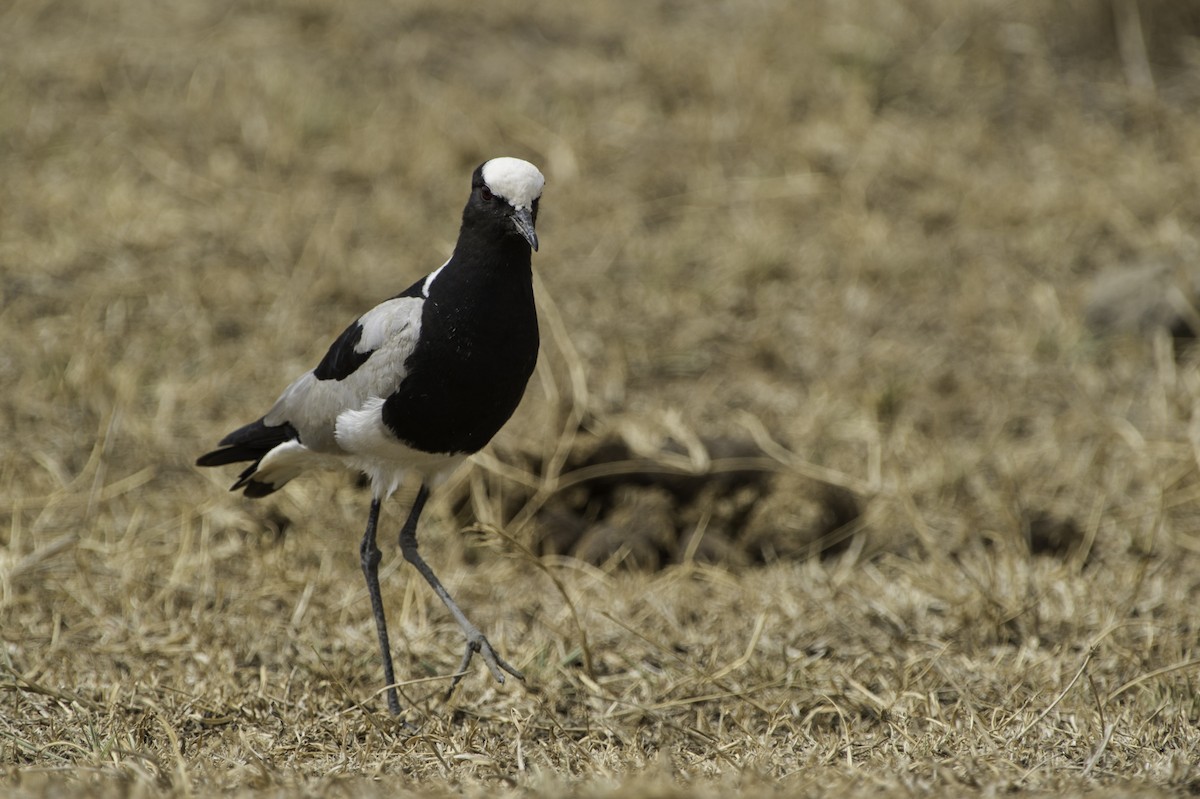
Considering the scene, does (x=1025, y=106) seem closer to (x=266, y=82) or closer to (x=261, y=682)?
(x=266, y=82)

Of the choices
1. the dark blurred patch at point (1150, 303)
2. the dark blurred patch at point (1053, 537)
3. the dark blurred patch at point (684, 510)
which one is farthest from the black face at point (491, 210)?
the dark blurred patch at point (1150, 303)

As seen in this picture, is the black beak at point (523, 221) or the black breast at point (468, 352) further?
the black breast at point (468, 352)

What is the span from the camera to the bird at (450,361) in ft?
12.5

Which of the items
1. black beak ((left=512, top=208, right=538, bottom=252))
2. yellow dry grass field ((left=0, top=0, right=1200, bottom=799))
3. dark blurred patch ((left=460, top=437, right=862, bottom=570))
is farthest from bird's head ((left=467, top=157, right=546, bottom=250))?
dark blurred patch ((left=460, top=437, right=862, bottom=570))

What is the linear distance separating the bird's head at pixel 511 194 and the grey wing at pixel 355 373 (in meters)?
0.37

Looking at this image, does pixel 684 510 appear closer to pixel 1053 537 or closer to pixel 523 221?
pixel 1053 537

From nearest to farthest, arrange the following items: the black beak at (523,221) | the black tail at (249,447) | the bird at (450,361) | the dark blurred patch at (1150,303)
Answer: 1. the black beak at (523,221)
2. the bird at (450,361)
3. the black tail at (249,447)
4. the dark blurred patch at (1150,303)

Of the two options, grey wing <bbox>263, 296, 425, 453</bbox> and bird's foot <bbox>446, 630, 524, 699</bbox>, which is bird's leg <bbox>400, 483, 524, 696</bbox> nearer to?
bird's foot <bbox>446, 630, 524, 699</bbox>

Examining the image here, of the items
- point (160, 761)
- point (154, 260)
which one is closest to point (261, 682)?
point (160, 761)

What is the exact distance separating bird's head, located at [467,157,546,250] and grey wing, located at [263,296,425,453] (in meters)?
0.37

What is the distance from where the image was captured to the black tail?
4.49 meters

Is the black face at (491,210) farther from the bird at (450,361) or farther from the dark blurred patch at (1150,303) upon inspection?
the dark blurred patch at (1150,303)

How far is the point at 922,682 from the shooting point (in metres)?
4.23

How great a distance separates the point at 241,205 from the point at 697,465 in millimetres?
3359
